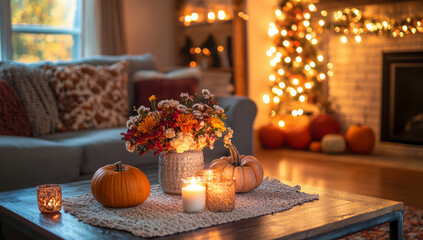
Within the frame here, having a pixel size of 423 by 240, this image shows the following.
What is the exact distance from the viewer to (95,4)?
4633mm

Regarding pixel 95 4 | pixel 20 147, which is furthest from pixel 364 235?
pixel 95 4

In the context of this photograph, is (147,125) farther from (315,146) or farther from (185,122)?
(315,146)

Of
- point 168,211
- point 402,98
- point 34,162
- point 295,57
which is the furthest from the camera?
point 295,57

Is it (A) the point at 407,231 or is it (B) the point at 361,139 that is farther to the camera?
(B) the point at 361,139

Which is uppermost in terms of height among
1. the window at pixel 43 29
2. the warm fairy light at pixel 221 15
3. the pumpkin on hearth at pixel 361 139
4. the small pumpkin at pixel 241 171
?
the warm fairy light at pixel 221 15

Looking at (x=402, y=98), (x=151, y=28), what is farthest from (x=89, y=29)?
(x=402, y=98)

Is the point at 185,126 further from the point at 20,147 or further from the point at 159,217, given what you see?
the point at 20,147

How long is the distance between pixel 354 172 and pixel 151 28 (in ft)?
8.54

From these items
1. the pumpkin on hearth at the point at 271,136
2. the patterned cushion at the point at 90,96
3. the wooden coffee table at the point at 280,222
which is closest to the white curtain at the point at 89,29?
the patterned cushion at the point at 90,96

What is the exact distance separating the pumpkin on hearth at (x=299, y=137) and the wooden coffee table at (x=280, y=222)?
3.24 m

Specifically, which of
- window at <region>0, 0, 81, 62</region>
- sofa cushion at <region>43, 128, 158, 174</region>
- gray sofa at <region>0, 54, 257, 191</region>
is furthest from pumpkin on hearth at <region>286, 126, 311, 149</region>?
sofa cushion at <region>43, 128, 158, 174</region>

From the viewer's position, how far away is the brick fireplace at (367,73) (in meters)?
4.39

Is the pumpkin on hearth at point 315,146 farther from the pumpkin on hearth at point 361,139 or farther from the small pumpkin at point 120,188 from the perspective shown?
the small pumpkin at point 120,188

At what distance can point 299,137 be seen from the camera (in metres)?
5.05
